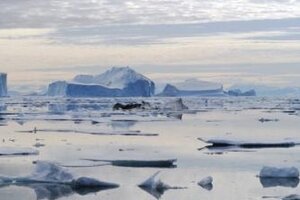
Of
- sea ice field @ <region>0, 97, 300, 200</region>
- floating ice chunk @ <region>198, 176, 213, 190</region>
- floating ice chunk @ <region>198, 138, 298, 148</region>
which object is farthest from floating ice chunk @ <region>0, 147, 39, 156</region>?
floating ice chunk @ <region>198, 176, 213, 190</region>

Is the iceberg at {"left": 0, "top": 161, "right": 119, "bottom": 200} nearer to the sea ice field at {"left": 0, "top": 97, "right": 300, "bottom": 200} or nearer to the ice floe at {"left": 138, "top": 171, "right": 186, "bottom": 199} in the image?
the sea ice field at {"left": 0, "top": 97, "right": 300, "bottom": 200}

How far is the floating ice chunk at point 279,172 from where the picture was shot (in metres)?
10.9

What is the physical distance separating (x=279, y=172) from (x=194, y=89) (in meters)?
114

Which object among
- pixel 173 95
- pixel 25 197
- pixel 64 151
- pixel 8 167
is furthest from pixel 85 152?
pixel 173 95

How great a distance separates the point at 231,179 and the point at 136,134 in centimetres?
1007

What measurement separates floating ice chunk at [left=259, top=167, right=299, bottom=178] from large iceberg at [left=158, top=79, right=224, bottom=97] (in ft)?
299

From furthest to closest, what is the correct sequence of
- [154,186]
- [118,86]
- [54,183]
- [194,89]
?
1. [194,89]
2. [118,86]
3. [54,183]
4. [154,186]

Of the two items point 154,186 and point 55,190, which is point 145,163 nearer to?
point 154,186

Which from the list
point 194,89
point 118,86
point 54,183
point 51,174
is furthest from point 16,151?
point 194,89

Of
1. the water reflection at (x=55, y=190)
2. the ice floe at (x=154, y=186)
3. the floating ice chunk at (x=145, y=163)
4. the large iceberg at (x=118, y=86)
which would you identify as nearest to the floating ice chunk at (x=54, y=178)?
the water reflection at (x=55, y=190)

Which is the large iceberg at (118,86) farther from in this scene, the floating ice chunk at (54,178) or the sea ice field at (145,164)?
the floating ice chunk at (54,178)

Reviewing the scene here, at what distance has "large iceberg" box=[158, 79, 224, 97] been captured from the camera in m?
104

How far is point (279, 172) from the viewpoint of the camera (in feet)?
36.0

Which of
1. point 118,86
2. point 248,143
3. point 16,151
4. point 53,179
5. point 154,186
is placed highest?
point 118,86
